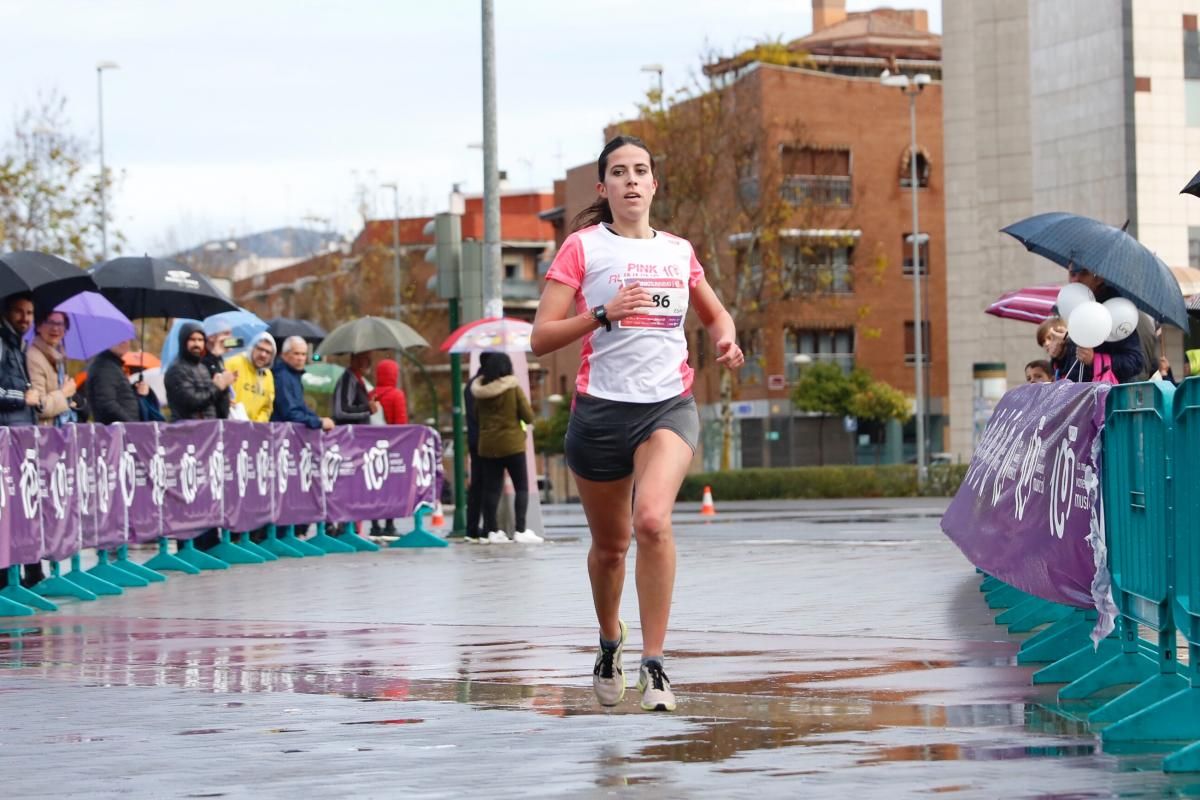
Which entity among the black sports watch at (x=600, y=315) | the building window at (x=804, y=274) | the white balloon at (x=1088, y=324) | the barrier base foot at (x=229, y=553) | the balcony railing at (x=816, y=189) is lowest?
the barrier base foot at (x=229, y=553)

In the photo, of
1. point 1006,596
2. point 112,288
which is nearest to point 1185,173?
point 112,288

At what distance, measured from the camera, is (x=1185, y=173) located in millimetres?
58094

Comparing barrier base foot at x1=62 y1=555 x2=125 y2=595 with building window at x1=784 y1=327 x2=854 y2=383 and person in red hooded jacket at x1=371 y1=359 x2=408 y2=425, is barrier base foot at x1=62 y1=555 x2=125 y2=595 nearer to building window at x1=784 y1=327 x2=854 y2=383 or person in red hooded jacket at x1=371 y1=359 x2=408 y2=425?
person in red hooded jacket at x1=371 y1=359 x2=408 y2=425

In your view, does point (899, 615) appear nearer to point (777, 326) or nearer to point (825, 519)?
point (825, 519)

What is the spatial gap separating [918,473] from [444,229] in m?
28.5

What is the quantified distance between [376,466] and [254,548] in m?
2.83

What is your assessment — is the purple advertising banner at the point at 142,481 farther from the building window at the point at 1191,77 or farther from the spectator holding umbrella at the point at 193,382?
the building window at the point at 1191,77

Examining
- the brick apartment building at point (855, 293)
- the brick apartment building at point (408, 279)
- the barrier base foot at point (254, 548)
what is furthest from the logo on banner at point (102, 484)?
the brick apartment building at point (855, 293)

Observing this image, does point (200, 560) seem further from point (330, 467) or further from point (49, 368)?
point (49, 368)

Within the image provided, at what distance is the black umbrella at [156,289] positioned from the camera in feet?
70.6

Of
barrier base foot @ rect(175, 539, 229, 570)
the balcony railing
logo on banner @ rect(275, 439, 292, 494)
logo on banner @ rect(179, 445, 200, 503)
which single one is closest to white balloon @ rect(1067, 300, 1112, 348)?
logo on banner @ rect(179, 445, 200, 503)

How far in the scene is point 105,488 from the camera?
17188mm

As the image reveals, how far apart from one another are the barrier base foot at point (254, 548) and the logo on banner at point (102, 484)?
3.59m

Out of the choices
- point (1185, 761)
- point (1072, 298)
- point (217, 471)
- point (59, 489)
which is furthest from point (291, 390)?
point (1185, 761)
